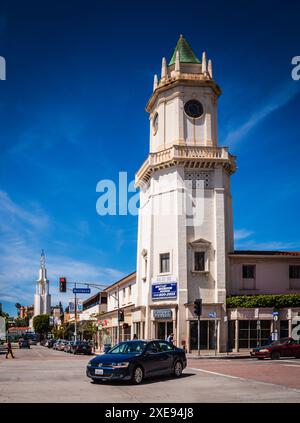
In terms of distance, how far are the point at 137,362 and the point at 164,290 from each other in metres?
29.3

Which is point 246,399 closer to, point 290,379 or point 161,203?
point 290,379

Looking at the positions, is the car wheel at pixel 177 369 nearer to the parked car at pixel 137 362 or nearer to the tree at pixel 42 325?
the parked car at pixel 137 362

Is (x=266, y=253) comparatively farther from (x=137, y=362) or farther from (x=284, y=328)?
(x=137, y=362)

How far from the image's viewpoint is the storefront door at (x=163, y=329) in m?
45.8

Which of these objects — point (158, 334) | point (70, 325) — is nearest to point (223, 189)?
point (158, 334)

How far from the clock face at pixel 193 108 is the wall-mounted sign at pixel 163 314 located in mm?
18178

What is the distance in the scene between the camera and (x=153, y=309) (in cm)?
4694

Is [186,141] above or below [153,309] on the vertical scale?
above

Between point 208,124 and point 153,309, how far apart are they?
17909 millimetres

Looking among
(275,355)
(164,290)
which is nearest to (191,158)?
(164,290)

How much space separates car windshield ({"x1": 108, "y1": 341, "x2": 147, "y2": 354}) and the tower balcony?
30.1 meters

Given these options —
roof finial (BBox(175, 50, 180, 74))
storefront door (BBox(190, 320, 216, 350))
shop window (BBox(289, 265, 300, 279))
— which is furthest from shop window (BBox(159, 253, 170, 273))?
roof finial (BBox(175, 50, 180, 74))

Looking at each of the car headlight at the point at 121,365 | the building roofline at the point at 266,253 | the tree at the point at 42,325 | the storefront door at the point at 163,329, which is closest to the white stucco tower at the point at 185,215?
the storefront door at the point at 163,329

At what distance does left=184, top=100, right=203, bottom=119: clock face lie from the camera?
5097 centimetres
